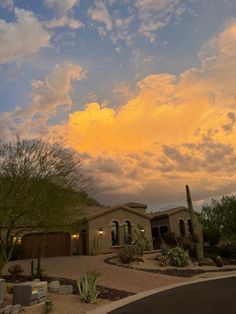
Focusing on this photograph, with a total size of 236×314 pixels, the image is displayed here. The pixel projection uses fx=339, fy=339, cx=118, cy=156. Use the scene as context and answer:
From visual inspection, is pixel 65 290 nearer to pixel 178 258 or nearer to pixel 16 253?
pixel 178 258

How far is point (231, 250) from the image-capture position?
1273 inches

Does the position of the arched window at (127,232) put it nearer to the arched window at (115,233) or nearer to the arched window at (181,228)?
the arched window at (115,233)

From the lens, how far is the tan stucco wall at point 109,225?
108 feet

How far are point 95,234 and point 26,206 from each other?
1778cm

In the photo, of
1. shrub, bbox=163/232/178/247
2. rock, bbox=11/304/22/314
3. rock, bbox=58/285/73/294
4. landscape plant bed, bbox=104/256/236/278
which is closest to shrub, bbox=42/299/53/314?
rock, bbox=11/304/22/314

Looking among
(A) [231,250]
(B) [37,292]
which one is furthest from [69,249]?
(B) [37,292]

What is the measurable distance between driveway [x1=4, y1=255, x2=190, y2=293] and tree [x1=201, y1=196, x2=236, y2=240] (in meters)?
11.9

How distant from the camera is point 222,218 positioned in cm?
3269

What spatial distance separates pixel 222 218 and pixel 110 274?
15.3 meters

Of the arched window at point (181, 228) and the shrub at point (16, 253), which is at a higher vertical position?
the arched window at point (181, 228)

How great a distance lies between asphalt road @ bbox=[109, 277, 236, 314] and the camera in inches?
450

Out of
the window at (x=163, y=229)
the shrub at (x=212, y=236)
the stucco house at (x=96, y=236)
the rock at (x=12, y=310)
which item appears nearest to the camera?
the rock at (x=12, y=310)

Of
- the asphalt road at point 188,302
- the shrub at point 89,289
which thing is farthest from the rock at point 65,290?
the asphalt road at point 188,302

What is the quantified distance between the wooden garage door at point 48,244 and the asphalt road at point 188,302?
1908cm
